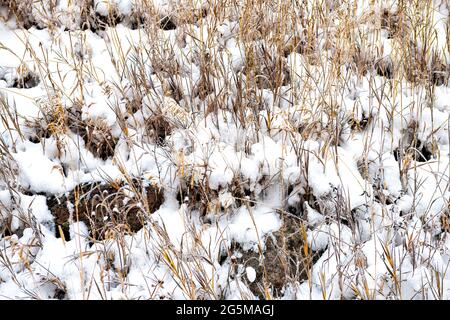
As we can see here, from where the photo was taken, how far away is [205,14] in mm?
3348

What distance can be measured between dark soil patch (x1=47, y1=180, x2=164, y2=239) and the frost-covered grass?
15 mm

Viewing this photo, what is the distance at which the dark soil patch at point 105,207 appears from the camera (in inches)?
88.5

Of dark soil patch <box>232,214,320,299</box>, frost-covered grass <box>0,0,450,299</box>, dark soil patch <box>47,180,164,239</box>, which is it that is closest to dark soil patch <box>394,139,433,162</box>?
frost-covered grass <box>0,0,450,299</box>

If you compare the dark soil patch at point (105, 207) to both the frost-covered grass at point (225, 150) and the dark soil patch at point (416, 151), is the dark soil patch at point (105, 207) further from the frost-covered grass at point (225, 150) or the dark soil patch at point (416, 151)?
the dark soil patch at point (416, 151)

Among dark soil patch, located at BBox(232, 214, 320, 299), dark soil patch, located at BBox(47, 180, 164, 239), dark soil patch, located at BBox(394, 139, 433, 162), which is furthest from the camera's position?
dark soil patch, located at BBox(394, 139, 433, 162)

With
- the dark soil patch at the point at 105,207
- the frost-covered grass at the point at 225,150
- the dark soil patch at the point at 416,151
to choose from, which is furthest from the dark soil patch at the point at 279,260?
the dark soil patch at the point at 416,151

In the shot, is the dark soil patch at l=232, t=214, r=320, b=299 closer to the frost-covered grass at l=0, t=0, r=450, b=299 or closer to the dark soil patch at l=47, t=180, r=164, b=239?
the frost-covered grass at l=0, t=0, r=450, b=299

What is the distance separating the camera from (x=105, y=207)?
2.24 m

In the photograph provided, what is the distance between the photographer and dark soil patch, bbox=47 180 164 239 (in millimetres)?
2248

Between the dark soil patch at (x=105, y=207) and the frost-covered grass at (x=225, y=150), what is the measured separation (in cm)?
1

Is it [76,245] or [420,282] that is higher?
[76,245]
